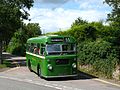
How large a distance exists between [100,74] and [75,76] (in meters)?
1.67

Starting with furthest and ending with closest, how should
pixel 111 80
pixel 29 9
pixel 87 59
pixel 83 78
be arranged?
pixel 29 9, pixel 87 59, pixel 83 78, pixel 111 80

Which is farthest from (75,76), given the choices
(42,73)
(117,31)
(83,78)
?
(117,31)

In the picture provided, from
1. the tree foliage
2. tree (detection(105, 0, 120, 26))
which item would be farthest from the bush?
the tree foliage

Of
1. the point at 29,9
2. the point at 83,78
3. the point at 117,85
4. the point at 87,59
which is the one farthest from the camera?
the point at 29,9

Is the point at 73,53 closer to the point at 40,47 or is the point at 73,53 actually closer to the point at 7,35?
the point at 40,47

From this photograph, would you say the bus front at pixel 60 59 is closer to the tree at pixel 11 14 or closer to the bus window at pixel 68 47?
the bus window at pixel 68 47

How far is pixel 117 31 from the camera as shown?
28.5 metres

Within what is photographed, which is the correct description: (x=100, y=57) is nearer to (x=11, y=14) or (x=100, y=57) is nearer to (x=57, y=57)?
(x=57, y=57)

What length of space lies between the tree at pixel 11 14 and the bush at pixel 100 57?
11.3m

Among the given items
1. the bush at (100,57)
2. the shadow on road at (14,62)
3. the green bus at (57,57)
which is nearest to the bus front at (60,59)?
the green bus at (57,57)

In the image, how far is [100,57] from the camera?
25.6 meters

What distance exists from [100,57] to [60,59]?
3.81m

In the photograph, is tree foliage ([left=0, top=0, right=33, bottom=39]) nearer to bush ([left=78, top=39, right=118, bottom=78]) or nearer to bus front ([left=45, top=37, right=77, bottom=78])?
bush ([left=78, top=39, right=118, bottom=78])

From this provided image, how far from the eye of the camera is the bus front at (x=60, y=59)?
22734mm
